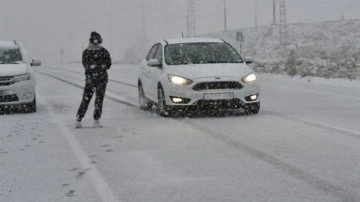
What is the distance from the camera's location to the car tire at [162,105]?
1172 cm

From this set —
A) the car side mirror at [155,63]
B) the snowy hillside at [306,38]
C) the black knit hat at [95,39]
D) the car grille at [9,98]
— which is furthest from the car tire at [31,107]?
the snowy hillside at [306,38]

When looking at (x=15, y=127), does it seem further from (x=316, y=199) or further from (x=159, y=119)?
(x=316, y=199)

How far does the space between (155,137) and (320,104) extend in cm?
592

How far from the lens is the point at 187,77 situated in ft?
37.8

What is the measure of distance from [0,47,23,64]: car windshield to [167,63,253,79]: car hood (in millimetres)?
4416

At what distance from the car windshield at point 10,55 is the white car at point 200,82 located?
3.64 meters

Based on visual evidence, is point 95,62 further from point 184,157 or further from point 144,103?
point 184,157

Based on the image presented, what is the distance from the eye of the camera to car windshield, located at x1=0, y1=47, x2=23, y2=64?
14.5 m

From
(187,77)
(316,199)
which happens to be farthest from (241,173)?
(187,77)

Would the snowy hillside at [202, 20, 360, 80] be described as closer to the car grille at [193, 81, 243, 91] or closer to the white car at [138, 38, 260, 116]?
the white car at [138, 38, 260, 116]

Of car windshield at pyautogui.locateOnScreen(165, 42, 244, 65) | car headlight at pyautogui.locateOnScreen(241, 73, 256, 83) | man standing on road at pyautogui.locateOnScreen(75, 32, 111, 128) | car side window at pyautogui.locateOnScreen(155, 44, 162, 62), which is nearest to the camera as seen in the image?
man standing on road at pyautogui.locateOnScreen(75, 32, 111, 128)

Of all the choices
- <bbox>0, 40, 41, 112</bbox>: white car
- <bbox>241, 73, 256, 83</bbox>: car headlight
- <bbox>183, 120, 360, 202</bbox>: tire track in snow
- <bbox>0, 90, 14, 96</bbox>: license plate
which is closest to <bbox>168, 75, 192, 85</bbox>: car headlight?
<bbox>241, 73, 256, 83</bbox>: car headlight

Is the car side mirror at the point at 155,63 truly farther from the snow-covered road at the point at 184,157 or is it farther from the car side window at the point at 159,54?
the snow-covered road at the point at 184,157

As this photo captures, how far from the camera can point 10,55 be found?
14.7 metres
